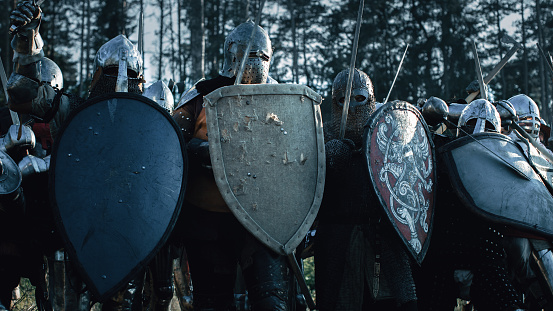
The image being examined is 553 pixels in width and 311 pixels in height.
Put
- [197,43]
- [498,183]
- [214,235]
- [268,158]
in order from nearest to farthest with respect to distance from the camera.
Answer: [268,158] < [214,235] < [498,183] < [197,43]

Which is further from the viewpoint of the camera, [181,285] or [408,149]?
[181,285]

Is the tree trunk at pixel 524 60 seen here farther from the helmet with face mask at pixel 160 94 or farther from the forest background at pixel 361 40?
the helmet with face mask at pixel 160 94

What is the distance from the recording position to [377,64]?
17.9 m

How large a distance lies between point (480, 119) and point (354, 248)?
1.60 m

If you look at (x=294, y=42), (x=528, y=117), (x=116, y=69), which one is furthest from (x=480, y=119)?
(x=294, y=42)

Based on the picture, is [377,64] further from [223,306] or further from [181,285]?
[223,306]

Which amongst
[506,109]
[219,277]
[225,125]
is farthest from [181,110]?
[506,109]

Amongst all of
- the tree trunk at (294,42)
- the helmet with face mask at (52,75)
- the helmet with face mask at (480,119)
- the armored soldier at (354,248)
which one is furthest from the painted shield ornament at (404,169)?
the tree trunk at (294,42)

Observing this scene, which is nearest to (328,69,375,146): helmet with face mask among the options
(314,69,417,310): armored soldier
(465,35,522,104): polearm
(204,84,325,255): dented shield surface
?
(314,69,417,310): armored soldier

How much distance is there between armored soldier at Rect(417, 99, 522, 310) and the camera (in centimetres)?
374

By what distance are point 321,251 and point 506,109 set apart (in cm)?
238

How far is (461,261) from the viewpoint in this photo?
391 cm

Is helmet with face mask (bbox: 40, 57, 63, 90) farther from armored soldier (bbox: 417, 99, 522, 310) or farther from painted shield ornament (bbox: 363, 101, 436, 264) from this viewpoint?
armored soldier (bbox: 417, 99, 522, 310)

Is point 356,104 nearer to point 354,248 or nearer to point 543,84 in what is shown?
point 354,248
